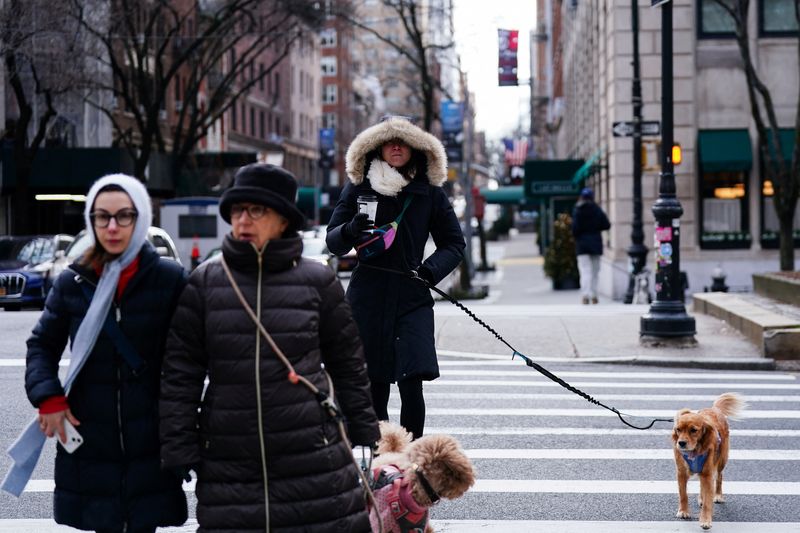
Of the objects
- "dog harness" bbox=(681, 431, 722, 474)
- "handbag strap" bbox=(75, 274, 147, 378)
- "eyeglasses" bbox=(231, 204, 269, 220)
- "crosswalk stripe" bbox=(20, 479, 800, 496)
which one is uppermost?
"eyeglasses" bbox=(231, 204, 269, 220)

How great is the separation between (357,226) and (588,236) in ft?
54.3

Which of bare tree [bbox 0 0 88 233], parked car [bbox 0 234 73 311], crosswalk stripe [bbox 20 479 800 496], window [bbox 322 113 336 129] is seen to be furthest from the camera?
window [bbox 322 113 336 129]

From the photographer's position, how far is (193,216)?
40188 millimetres

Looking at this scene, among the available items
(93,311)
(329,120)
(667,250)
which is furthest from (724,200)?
(329,120)

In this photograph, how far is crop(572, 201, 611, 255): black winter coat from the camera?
2188cm

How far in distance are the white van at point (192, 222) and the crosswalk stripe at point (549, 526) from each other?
33803 mm

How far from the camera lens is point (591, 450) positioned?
27.9 ft

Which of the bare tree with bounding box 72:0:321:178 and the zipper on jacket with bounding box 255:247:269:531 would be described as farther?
the bare tree with bounding box 72:0:321:178

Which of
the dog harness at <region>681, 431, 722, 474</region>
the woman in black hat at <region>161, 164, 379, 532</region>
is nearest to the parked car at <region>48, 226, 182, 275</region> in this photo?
the dog harness at <region>681, 431, 722, 474</region>

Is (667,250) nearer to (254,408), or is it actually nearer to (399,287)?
(399,287)

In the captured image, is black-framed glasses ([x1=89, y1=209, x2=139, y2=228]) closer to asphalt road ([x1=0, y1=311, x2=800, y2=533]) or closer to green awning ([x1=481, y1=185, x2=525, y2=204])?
asphalt road ([x1=0, y1=311, x2=800, y2=533])

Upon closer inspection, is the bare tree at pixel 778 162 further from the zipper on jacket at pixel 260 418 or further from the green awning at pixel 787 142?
the zipper on jacket at pixel 260 418

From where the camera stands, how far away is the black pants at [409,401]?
612 cm

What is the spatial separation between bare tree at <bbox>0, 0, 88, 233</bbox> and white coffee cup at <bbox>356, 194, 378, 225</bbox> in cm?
2435
